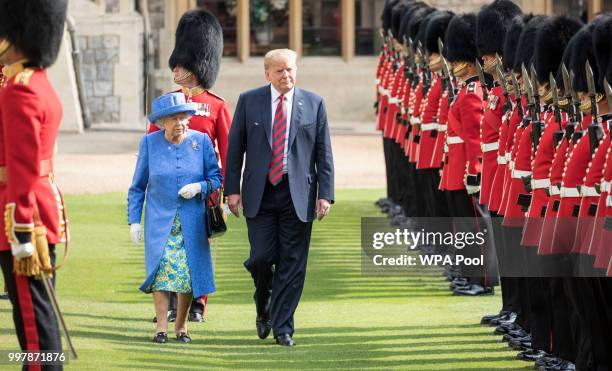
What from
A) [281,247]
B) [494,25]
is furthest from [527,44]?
[281,247]

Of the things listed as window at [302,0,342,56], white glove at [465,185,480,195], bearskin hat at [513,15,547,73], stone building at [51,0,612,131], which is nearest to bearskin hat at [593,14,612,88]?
bearskin hat at [513,15,547,73]

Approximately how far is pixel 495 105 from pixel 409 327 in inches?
46.5

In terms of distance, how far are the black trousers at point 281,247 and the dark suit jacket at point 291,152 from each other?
0.05 m

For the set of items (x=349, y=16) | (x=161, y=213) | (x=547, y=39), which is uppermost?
(x=547, y=39)

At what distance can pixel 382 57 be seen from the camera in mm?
15539

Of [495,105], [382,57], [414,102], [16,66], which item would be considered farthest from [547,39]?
[382,57]

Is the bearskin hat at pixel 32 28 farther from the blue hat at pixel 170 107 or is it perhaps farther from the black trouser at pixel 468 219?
the black trouser at pixel 468 219

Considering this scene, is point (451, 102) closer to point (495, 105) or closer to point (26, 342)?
point (495, 105)

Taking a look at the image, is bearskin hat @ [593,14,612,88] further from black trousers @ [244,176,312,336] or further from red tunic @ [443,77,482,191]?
red tunic @ [443,77,482,191]

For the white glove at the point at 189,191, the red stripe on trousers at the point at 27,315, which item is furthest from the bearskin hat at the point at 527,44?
the red stripe on trousers at the point at 27,315

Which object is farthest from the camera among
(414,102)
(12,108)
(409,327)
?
(414,102)

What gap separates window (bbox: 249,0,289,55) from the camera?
80.1ft

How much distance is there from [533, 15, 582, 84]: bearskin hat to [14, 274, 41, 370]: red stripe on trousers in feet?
9.43

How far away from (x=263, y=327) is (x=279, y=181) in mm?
684
